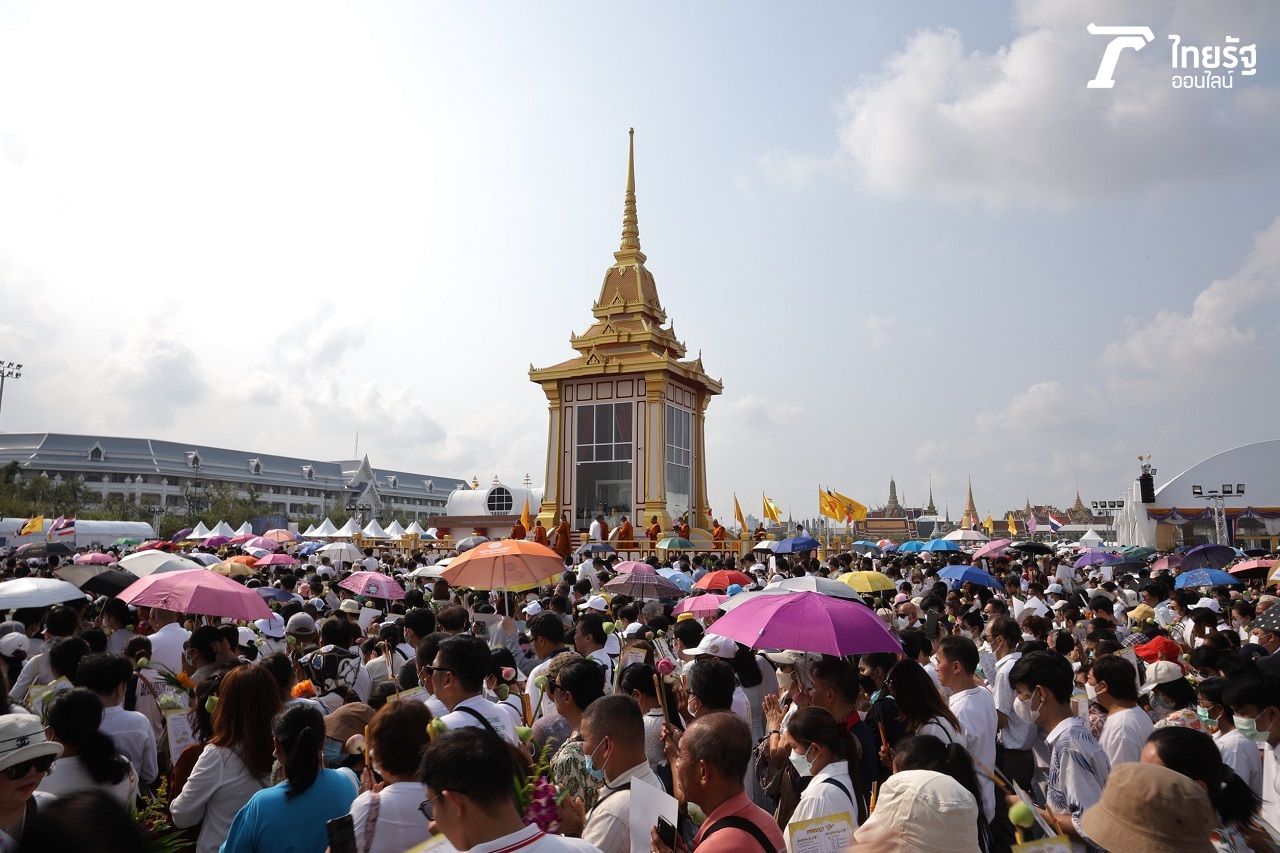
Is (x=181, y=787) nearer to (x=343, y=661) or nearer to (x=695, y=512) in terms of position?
(x=343, y=661)

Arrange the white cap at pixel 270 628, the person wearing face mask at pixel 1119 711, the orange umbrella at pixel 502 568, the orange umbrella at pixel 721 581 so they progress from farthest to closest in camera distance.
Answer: the orange umbrella at pixel 721 581 < the orange umbrella at pixel 502 568 < the white cap at pixel 270 628 < the person wearing face mask at pixel 1119 711

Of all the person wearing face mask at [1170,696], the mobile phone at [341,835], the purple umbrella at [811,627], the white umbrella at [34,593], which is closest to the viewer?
the mobile phone at [341,835]

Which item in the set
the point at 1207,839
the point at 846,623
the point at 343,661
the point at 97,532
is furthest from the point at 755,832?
the point at 97,532

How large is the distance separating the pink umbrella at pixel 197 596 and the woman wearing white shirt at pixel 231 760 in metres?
4.11

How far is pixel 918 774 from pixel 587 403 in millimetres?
30066

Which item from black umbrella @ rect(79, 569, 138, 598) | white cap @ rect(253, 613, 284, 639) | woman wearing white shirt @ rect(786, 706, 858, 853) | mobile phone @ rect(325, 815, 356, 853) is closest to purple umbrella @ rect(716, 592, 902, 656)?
woman wearing white shirt @ rect(786, 706, 858, 853)

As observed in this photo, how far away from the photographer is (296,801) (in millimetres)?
3701

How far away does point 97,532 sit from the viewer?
168ft

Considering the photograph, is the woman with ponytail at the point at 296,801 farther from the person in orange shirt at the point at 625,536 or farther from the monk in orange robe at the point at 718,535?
the monk in orange robe at the point at 718,535

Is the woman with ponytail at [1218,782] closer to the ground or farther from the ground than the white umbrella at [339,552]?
closer to the ground

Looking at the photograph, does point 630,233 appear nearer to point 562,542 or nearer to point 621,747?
point 562,542

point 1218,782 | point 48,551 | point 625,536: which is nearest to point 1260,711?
point 1218,782

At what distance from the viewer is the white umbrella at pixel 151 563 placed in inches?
435

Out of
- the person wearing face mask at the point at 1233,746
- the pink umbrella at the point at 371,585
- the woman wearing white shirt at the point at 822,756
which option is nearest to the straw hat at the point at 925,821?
the woman wearing white shirt at the point at 822,756
